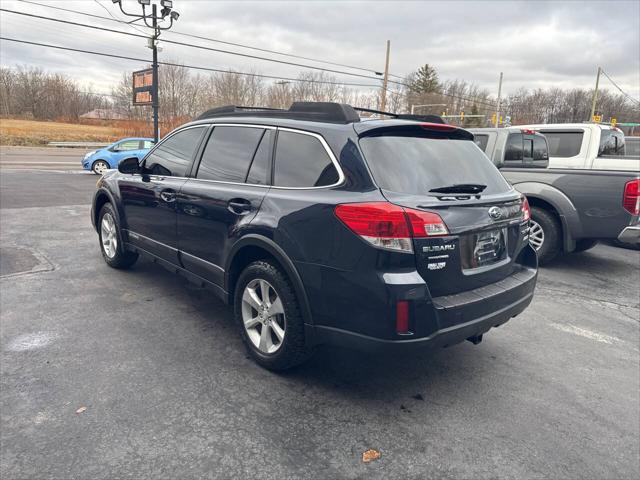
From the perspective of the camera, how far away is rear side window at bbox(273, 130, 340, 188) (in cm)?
283

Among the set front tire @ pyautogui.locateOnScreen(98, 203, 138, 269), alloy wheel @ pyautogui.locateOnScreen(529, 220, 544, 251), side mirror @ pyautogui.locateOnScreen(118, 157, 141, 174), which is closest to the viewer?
side mirror @ pyautogui.locateOnScreen(118, 157, 141, 174)

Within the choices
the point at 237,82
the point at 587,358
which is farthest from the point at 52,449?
the point at 237,82

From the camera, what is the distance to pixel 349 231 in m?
2.54

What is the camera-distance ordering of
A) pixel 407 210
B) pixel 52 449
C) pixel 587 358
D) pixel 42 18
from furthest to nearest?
pixel 42 18
pixel 587 358
pixel 407 210
pixel 52 449

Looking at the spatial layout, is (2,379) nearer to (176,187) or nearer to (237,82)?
(176,187)

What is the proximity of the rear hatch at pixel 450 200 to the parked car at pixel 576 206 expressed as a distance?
8.37ft

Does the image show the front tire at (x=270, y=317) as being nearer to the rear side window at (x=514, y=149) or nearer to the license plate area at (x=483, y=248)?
the license plate area at (x=483, y=248)

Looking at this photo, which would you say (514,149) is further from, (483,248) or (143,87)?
(143,87)

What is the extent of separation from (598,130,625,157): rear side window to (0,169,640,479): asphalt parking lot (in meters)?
4.11

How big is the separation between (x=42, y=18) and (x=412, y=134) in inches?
956

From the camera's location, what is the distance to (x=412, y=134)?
3.04m

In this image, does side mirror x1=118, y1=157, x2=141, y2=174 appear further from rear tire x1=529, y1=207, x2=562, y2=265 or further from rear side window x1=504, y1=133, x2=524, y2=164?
rear side window x1=504, y1=133, x2=524, y2=164

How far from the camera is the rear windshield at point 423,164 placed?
270 cm

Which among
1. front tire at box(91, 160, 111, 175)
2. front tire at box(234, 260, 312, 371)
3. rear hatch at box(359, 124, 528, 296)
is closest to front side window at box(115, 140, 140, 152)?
front tire at box(91, 160, 111, 175)
